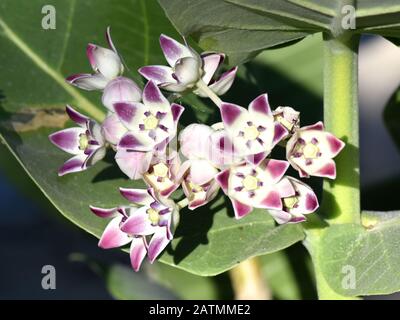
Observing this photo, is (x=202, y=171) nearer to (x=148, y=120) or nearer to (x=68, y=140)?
(x=148, y=120)

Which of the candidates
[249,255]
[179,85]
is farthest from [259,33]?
[249,255]

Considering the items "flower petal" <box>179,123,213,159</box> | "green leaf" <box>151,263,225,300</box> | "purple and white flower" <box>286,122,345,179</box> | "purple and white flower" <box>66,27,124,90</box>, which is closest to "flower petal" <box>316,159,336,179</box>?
"purple and white flower" <box>286,122,345,179</box>

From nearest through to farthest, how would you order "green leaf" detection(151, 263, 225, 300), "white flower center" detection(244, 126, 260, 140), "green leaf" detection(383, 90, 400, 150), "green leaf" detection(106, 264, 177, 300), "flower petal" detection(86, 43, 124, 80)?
"white flower center" detection(244, 126, 260, 140), "flower petal" detection(86, 43, 124, 80), "green leaf" detection(383, 90, 400, 150), "green leaf" detection(106, 264, 177, 300), "green leaf" detection(151, 263, 225, 300)

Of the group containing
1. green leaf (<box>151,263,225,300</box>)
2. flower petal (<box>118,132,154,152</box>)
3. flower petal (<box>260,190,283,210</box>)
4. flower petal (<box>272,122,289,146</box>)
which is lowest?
green leaf (<box>151,263,225,300</box>)

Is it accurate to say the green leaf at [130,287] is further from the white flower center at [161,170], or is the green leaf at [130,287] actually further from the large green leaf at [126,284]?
the white flower center at [161,170]

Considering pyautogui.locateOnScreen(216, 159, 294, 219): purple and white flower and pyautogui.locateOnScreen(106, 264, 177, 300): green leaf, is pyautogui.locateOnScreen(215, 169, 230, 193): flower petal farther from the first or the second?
pyautogui.locateOnScreen(106, 264, 177, 300): green leaf

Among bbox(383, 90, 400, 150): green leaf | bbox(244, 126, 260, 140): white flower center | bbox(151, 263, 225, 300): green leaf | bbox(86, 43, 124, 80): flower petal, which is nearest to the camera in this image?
bbox(244, 126, 260, 140): white flower center
